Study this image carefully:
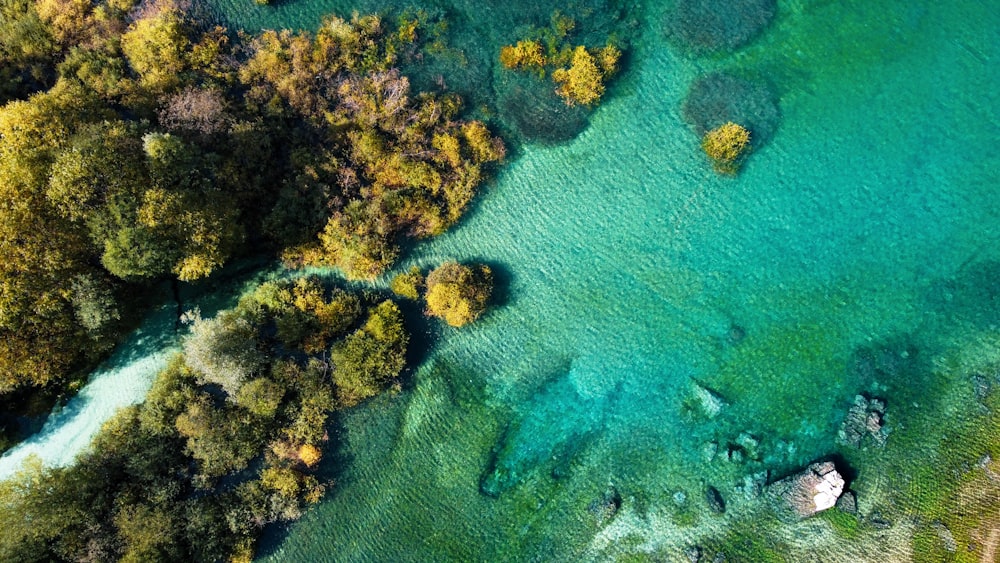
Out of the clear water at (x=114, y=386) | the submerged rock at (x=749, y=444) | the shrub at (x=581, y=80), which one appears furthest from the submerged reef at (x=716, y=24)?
the clear water at (x=114, y=386)

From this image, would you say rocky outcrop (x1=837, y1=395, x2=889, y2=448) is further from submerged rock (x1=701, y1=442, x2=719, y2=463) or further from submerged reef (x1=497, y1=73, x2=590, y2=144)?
submerged reef (x1=497, y1=73, x2=590, y2=144)

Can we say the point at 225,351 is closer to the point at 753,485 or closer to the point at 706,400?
the point at 706,400

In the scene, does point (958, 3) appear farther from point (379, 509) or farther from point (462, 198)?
point (379, 509)

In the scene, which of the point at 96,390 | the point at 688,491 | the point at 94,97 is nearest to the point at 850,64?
the point at 688,491

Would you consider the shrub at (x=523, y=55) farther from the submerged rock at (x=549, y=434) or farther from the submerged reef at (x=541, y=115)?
the submerged rock at (x=549, y=434)

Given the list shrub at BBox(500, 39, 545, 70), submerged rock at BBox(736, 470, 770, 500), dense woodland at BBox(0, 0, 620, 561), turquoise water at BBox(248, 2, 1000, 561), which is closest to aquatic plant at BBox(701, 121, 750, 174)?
turquoise water at BBox(248, 2, 1000, 561)

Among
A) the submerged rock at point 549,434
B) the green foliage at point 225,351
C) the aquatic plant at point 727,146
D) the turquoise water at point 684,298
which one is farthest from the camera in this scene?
the aquatic plant at point 727,146
